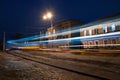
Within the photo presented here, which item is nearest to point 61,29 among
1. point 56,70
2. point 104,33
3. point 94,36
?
point 94,36

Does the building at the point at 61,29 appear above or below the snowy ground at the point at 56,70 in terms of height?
above

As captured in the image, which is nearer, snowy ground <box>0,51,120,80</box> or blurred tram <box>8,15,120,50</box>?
snowy ground <box>0,51,120,80</box>

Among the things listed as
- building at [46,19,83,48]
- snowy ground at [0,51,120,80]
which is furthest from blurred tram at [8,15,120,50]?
snowy ground at [0,51,120,80]

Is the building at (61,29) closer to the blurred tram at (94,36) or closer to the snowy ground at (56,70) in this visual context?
the blurred tram at (94,36)

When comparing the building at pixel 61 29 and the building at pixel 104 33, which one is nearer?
the building at pixel 104 33

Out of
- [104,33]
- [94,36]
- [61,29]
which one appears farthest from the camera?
[61,29]

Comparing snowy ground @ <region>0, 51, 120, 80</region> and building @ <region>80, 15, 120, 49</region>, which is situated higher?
building @ <region>80, 15, 120, 49</region>

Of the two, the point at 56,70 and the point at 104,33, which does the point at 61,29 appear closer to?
the point at 104,33

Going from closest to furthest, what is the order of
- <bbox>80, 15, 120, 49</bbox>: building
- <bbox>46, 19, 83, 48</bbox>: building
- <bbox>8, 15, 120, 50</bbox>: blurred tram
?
<bbox>80, 15, 120, 49</bbox>: building → <bbox>8, 15, 120, 50</bbox>: blurred tram → <bbox>46, 19, 83, 48</bbox>: building

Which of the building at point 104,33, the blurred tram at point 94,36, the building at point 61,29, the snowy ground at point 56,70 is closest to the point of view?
the snowy ground at point 56,70

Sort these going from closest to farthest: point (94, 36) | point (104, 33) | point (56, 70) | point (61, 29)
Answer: point (56, 70) → point (104, 33) → point (94, 36) → point (61, 29)

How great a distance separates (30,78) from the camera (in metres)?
8.82

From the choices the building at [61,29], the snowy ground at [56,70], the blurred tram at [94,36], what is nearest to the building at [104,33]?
the blurred tram at [94,36]

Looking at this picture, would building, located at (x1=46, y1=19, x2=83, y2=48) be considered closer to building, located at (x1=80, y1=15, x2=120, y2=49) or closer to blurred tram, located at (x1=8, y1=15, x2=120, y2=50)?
blurred tram, located at (x1=8, y1=15, x2=120, y2=50)
